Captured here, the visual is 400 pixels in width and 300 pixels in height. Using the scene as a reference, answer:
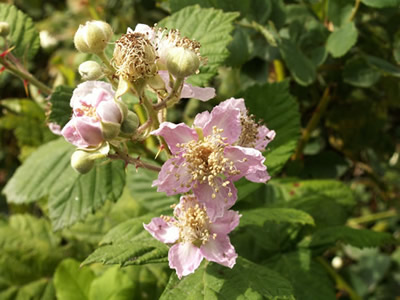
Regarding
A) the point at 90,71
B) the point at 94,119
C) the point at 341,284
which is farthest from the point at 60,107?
the point at 341,284

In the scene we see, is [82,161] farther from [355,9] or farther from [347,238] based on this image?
[355,9]

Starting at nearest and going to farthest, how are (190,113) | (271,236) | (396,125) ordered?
(271,236)
(190,113)
(396,125)

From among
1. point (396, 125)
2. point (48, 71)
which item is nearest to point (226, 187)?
point (396, 125)

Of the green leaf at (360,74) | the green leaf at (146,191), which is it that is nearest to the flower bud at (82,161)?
the green leaf at (146,191)

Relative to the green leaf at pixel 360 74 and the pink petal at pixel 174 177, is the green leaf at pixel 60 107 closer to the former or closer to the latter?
the pink petal at pixel 174 177

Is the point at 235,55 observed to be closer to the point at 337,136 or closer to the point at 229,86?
the point at 229,86

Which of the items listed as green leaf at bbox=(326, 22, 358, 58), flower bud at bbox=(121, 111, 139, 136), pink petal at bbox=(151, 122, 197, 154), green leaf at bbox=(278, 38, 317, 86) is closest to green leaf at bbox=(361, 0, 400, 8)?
green leaf at bbox=(326, 22, 358, 58)

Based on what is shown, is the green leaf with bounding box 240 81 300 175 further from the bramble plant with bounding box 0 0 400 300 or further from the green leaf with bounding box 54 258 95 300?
the green leaf with bounding box 54 258 95 300
